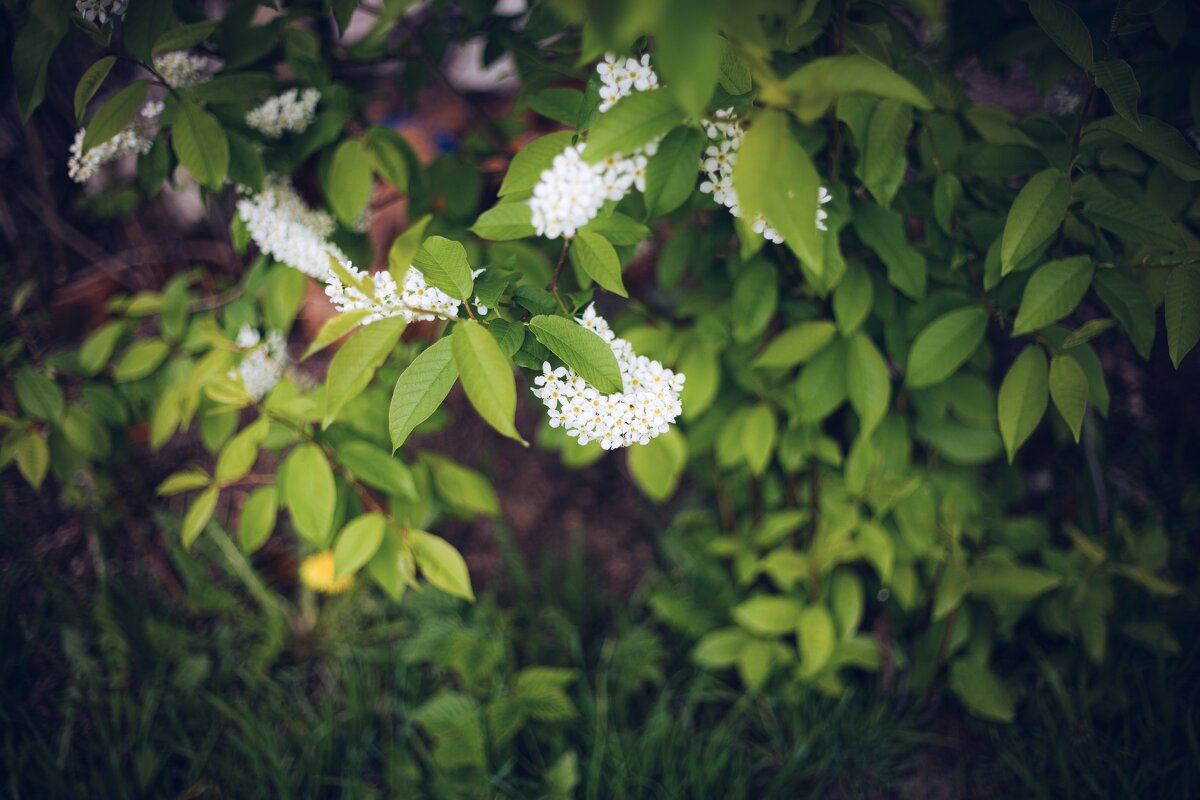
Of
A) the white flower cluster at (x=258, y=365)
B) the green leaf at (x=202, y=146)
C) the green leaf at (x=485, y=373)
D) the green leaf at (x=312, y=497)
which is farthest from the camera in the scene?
the white flower cluster at (x=258, y=365)

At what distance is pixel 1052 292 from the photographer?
111 cm

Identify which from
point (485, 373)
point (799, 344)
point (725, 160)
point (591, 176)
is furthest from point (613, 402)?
point (799, 344)

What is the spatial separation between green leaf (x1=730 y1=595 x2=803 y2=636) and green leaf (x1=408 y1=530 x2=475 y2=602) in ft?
2.70

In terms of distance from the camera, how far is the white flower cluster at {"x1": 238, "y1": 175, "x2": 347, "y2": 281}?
4.31 ft

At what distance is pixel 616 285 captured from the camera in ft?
3.31

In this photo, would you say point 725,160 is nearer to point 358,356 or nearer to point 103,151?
point 358,356

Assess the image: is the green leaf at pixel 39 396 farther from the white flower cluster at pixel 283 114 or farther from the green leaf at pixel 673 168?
the green leaf at pixel 673 168

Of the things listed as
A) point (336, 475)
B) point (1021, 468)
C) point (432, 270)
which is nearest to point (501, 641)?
point (336, 475)

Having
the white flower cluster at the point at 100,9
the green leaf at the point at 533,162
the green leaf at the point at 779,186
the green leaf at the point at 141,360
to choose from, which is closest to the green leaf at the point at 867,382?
the green leaf at the point at 779,186

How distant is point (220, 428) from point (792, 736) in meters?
1.82

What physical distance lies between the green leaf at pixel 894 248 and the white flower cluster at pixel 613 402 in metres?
0.55

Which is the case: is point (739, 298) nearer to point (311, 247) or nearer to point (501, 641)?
point (311, 247)

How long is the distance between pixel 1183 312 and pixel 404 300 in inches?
49.4

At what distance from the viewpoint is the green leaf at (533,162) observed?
3.24 ft
